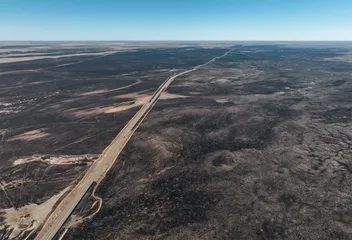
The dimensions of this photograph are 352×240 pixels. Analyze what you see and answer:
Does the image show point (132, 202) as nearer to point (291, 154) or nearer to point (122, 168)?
point (122, 168)

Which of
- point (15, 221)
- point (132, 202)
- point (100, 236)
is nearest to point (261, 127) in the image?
point (132, 202)

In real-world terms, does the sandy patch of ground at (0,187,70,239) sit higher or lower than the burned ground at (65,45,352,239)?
lower

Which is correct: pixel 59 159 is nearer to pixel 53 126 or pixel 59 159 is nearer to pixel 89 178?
pixel 89 178

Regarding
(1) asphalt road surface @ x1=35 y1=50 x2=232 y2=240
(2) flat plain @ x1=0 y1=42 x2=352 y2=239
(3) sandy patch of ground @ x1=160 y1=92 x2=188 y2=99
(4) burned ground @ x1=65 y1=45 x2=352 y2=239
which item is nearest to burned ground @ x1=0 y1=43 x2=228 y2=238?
(2) flat plain @ x1=0 y1=42 x2=352 y2=239

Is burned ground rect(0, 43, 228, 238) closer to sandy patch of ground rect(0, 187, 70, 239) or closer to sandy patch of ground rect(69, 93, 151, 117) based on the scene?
sandy patch of ground rect(69, 93, 151, 117)

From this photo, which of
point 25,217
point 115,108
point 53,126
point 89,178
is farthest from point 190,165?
point 115,108
